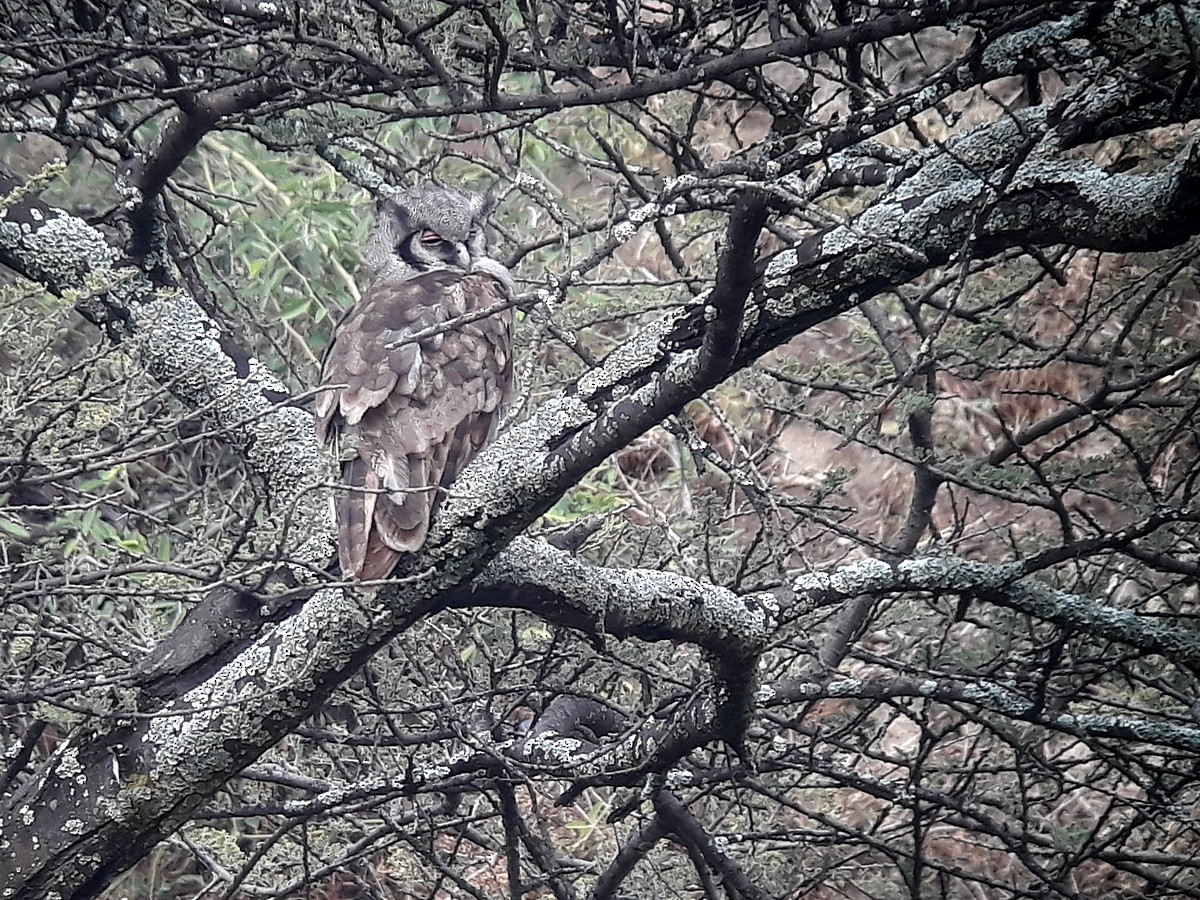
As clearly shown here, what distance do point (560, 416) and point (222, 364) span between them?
76 centimetres

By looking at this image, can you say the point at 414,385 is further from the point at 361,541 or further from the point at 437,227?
the point at 437,227

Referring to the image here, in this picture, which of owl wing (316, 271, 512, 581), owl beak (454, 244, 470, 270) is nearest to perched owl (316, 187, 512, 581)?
owl wing (316, 271, 512, 581)

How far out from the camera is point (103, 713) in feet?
8.09

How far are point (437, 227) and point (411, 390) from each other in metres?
1.10

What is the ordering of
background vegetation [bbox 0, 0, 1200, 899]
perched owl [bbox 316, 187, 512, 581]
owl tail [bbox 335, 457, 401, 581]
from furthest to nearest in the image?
perched owl [bbox 316, 187, 512, 581], owl tail [bbox 335, 457, 401, 581], background vegetation [bbox 0, 0, 1200, 899]

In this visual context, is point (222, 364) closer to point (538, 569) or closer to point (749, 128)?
point (538, 569)

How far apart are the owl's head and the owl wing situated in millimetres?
528

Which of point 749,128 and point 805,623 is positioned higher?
point 749,128

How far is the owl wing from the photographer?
3.34m

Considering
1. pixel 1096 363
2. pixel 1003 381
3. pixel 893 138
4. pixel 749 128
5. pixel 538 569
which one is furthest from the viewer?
pixel 749 128

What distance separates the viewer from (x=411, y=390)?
11.4 feet

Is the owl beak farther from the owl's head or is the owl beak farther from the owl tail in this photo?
the owl tail

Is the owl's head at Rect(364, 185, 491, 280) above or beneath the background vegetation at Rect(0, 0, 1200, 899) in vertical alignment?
above

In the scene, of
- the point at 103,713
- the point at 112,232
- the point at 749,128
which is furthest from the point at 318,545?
the point at 749,128
